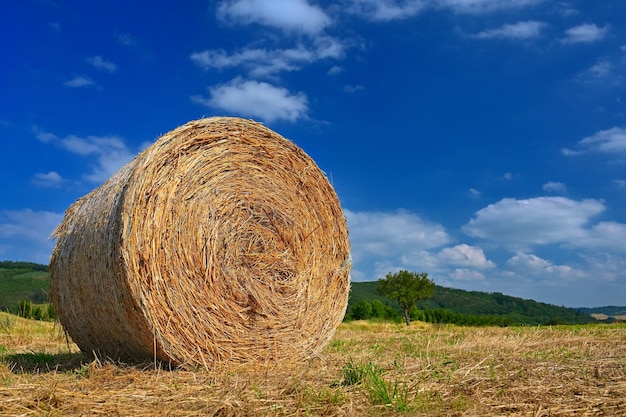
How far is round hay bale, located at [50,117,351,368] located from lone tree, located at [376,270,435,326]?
2945 cm

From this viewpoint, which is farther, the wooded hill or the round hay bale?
the wooded hill

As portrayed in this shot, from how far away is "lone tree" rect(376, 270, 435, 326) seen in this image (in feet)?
118

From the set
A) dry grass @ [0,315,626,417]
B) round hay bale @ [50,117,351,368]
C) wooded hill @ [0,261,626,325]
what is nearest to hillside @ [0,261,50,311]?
wooded hill @ [0,261,626,325]

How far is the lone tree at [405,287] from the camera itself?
35.8 metres

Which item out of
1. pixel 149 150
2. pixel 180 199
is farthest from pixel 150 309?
pixel 149 150

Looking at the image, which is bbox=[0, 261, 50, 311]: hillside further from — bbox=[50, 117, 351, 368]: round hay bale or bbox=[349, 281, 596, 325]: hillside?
bbox=[50, 117, 351, 368]: round hay bale

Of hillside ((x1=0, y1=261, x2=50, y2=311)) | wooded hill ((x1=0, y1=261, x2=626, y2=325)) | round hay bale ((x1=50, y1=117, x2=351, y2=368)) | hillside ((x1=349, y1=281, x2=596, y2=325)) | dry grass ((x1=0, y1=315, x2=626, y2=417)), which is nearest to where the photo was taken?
dry grass ((x1=0, y1=315, x2=626, y2=417))

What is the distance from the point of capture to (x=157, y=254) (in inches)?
210

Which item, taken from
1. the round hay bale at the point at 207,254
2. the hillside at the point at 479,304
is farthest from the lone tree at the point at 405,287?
the round hay bale at the point at 207,254

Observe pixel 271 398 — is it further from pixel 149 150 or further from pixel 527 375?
pixel 149 150

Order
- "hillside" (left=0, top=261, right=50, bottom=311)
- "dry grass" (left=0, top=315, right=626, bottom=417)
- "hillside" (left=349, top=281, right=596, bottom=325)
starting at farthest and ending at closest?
"hillside" (left=349, top=281, right=596, bottom=325)
"hillside" (left=0, top=261, right=50, bottom=311)
"dry grass" (left=0, top=315, right=626, bottom=417)

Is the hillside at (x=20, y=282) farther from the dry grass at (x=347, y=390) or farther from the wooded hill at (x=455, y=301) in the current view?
the dry grass at (x=347, y=390)

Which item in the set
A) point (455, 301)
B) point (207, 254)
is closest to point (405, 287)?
point (455, 301)

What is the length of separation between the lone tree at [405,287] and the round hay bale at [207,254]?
96.6 ft
